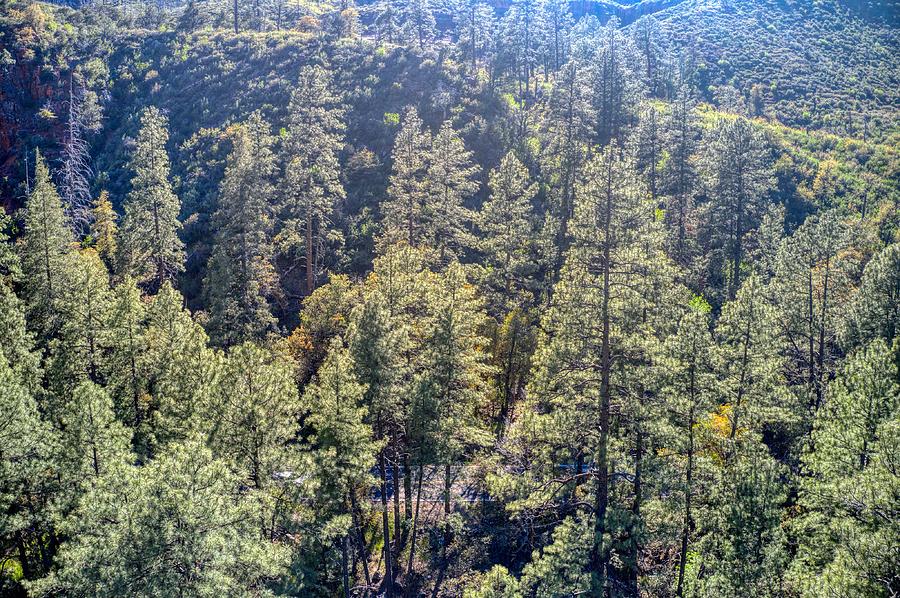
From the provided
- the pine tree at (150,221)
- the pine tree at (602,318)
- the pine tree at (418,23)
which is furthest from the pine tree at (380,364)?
the pine tree at (418,23)

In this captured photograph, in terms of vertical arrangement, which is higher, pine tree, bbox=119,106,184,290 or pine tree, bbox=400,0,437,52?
pine tree, bbox=400,0,437,52

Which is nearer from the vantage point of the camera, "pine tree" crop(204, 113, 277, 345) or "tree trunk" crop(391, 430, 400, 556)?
"tree trunk" crop(391, 430, 400, 556)

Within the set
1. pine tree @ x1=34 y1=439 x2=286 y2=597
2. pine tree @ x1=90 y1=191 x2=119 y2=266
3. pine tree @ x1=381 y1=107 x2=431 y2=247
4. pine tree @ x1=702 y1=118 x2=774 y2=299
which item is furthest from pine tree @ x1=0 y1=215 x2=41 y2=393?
pine tree @ x1=702 y1=118 x2=774 y2=299

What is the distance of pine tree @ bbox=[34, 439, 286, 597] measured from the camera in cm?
1620

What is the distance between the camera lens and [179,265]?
38938 millimetres

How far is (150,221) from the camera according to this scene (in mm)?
38094

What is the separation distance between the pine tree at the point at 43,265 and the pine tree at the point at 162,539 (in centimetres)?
1462

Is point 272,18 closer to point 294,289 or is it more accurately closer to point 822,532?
point 294,289

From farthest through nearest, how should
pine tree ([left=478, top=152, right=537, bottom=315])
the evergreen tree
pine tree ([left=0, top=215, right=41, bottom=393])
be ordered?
the evergreen tree
pine tree ([left=478, top=152, right=537, bottom=315])
pine tree ([left=0, top=215, right=41, bottom=393])

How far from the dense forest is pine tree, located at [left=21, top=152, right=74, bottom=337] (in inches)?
6.6

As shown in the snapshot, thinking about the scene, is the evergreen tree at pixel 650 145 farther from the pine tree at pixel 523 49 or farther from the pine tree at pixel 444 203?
the pine tree at pixel 523 49

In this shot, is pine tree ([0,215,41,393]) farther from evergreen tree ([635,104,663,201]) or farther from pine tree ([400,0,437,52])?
pine tree ([400,0,437,52])

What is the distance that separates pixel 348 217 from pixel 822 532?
1592 inches

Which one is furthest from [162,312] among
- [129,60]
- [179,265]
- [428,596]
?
[129,60]
